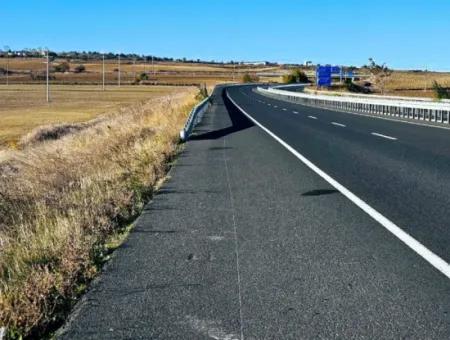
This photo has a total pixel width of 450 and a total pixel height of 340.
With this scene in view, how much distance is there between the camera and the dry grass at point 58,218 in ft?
16.7

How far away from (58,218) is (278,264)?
3.33m

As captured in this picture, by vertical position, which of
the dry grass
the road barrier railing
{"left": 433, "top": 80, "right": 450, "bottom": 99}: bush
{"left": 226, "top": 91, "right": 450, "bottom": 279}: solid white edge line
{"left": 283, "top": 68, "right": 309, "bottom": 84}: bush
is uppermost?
{"left": 283, "top": 68, "right": 309, "bottom": 84}: bush

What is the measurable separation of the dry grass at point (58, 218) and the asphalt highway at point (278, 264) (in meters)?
0.28

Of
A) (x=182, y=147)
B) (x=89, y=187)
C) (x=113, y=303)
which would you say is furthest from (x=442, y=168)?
(x=113, y=303)

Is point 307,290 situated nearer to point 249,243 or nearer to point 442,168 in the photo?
point 249,243

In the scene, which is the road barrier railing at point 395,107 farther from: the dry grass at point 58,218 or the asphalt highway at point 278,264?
the asphalt highway at point 278,264

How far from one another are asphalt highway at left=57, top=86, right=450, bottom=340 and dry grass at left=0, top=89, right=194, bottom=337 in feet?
0.91

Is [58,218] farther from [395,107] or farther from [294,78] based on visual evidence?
[294,78]

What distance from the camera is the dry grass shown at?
5.09 m

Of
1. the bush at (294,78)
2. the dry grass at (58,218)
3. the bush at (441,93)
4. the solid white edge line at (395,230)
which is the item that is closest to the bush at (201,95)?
the bush at (441,93)

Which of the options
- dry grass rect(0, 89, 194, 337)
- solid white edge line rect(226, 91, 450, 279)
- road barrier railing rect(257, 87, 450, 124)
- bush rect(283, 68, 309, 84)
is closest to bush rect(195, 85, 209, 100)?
road barrier railing rect(257, 87, 450, 124)

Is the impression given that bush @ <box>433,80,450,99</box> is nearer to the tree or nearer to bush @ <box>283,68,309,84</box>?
the tree

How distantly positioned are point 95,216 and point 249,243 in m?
2.25

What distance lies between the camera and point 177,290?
5461 millimetres
